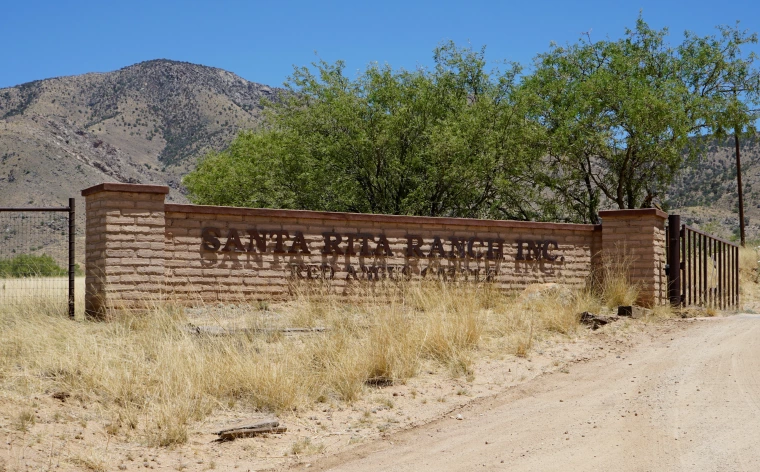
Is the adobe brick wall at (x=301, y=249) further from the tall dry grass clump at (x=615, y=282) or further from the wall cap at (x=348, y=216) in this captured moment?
the tall dry grass clump at (x=615, y=282)

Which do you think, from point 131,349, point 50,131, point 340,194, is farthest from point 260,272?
point 50,131

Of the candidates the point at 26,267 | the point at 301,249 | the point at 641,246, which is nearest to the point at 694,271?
the point at 641,246

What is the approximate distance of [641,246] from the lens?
16.9 metres

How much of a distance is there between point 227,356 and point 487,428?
322cm

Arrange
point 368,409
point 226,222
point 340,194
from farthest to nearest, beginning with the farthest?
1. point 340,194
2. point 226,222
3. point 368,409

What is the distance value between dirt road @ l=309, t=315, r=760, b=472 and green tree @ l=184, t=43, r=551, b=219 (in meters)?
13.0

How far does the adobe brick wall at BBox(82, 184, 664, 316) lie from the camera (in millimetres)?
13445

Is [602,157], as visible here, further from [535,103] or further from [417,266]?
[417,266]

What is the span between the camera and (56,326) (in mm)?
11617

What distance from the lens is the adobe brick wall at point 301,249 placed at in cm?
1345

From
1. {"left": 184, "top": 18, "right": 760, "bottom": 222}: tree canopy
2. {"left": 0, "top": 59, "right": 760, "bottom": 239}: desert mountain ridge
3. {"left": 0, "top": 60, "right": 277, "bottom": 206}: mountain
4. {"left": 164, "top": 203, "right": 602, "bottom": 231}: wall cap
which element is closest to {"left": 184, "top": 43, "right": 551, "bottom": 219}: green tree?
{"left": 184, "top": 18, "right": 760, "bottom": 222}: tree canopy

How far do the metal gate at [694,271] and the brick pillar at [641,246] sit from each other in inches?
7.4

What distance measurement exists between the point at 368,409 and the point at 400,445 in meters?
1.20

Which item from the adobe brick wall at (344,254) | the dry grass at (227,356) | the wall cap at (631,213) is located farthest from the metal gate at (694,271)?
the dry grass at (227,356)
